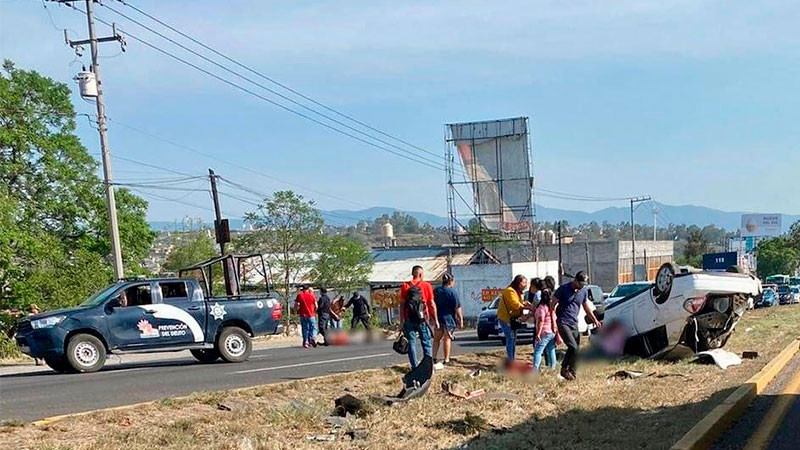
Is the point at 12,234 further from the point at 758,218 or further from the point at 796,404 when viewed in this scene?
the point at 758,218

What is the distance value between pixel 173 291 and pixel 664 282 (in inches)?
391

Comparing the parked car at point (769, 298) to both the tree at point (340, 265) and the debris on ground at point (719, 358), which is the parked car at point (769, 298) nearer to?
the tree at point (340, 265)

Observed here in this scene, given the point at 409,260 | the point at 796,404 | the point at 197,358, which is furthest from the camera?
the point at 409,260

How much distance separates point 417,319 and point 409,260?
53.8 metres

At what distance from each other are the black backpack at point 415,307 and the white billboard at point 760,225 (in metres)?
127

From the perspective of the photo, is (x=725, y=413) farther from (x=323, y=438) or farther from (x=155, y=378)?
(x=155, y=378)

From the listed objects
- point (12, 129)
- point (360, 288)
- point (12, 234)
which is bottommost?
point (360, 288)

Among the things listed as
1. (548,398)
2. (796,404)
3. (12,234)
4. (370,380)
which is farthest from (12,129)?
(796,404)

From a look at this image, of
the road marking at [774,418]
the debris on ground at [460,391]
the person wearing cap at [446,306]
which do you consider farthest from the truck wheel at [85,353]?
the road marking at [774,418]

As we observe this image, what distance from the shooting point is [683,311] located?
1531 cm

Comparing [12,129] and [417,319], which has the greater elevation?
[12,129]

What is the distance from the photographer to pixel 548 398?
11.4 meters

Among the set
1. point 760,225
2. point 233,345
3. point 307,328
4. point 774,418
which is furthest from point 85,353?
point 760,225

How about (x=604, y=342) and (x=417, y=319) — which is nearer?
(x=417, y=319)
